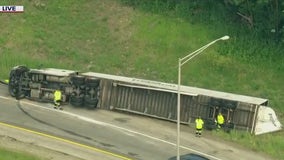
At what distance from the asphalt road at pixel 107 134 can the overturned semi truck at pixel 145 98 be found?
827 mm

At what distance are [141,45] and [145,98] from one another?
46.5 feet

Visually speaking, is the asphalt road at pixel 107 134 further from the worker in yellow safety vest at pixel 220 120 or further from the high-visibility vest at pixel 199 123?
the worker in yellow safety vest at pixel 220 120

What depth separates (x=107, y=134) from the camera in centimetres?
3991

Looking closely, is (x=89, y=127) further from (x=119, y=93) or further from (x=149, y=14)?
(x=149, y=14)

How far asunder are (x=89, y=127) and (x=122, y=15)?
23.0 metres

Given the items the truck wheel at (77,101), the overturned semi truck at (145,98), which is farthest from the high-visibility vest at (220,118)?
the truck wheel at (77,101)

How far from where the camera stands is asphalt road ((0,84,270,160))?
3712 centimetres

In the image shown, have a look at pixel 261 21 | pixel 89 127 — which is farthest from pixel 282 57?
pixel 89 127

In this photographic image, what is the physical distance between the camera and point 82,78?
1756 inches

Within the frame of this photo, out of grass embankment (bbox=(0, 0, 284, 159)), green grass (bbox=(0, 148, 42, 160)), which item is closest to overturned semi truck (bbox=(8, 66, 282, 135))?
grass embankment (bbox=(0, 0, 284, 159))

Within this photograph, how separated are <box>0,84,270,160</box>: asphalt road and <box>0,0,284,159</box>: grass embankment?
377 inches

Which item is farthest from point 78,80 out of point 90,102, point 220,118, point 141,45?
point 141,45

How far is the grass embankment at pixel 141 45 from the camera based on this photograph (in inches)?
2060

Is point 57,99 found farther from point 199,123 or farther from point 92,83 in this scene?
point 199,123
